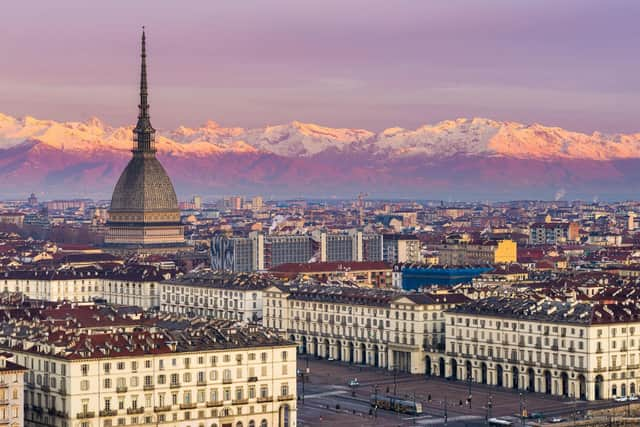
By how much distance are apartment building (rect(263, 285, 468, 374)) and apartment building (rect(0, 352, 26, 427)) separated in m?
44.7

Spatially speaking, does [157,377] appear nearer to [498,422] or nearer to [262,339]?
[262,339]

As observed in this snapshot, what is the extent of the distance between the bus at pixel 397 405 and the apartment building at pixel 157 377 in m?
10.5

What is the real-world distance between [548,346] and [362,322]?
22921 mm

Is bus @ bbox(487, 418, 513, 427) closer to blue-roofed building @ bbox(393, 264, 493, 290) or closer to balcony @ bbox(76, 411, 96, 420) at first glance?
balcony @ bbox(76, 411, 96, 420)

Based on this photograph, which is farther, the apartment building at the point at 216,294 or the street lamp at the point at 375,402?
the apartment building at the point at 216,294

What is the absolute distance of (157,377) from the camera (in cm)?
9456

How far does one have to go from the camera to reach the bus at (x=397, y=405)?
106188 millimetres

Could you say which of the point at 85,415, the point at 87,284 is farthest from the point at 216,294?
the point at 85,415

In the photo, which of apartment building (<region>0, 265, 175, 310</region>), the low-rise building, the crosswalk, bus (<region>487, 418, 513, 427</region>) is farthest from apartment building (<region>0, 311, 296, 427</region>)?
the low-rise building

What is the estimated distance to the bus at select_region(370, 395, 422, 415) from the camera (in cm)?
10619

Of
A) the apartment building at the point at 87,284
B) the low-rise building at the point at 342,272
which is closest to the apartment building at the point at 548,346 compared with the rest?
the low-rise building at the point at 342,272

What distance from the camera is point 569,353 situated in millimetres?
113750

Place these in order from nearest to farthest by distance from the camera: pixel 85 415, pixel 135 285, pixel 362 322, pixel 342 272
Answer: pixel 85 415 < pixel 362 322 < pixel 135 285 < pixel 342 272

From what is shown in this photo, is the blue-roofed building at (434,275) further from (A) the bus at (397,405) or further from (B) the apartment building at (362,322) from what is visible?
(A) the bus at (397,405)
